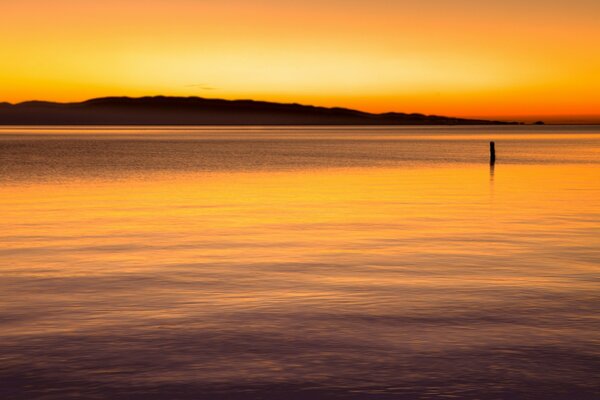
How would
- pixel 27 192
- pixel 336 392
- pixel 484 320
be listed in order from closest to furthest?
pixel 336 392 < pixel 484 320 < pixel 27 192

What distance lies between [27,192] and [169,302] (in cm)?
2978

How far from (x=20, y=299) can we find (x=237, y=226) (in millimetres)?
12021

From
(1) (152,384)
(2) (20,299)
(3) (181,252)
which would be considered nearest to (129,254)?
(3) (181,252)

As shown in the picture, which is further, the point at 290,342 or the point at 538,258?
the point at 538,258

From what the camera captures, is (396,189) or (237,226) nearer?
(237,226)

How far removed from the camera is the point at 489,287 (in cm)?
1600

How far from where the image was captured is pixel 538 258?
19.7 m

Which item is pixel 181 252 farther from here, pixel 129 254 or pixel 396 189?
pixel 396 189

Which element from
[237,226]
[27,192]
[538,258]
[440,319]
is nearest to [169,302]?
[440,319]

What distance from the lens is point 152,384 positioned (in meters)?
9.75

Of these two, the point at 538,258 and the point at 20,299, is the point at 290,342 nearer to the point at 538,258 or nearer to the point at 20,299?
the point at 20,299

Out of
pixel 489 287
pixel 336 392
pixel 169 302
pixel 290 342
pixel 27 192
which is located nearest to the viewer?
pixel 336 392

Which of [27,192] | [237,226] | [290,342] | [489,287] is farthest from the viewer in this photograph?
[27,192]

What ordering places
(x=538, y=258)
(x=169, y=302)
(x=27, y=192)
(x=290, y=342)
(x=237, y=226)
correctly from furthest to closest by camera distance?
(x=27, y=192) → (x=237, y=226) → (x=538, y=258) → (x=169, y=302) → (x=290, y=342)
